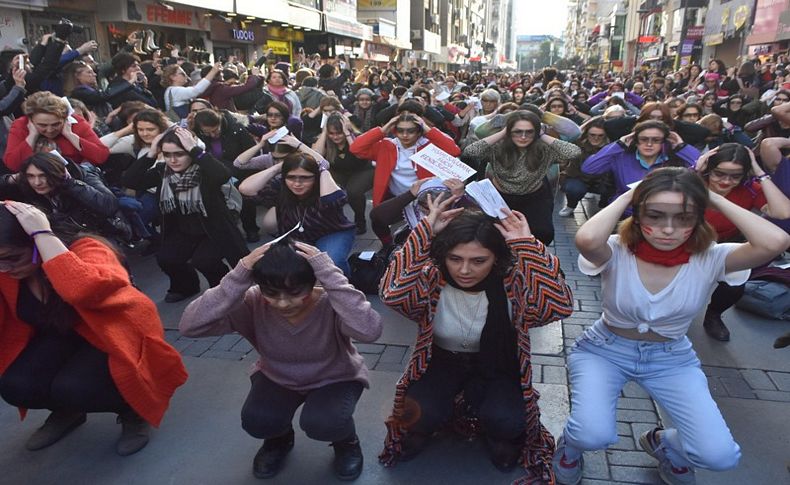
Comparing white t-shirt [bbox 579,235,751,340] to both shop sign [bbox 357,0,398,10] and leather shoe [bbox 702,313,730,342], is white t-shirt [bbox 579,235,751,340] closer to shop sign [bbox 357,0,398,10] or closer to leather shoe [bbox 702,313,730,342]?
leather shoe [bbox 702,313,730,342]

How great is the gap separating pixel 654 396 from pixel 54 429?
3.24 meters

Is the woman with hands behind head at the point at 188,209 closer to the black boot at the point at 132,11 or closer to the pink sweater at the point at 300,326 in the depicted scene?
the pink sweater at the point at 300,326

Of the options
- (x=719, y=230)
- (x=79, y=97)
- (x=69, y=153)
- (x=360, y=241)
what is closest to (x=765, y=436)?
(x=719, y=230)

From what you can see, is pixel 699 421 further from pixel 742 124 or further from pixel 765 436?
pixel 742 124

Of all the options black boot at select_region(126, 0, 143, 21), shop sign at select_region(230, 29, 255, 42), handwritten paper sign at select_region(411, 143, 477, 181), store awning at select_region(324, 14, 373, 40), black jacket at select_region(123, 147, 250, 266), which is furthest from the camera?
store awning at select_region(324, 14, 373, 40)

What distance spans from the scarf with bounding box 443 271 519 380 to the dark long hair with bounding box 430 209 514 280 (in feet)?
0.24

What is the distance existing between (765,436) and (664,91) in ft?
52.8

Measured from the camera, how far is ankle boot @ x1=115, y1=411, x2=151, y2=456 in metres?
3.04

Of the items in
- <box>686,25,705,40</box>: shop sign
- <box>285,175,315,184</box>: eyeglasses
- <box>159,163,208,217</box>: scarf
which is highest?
<box>686,25,705,40</box>: shop sign

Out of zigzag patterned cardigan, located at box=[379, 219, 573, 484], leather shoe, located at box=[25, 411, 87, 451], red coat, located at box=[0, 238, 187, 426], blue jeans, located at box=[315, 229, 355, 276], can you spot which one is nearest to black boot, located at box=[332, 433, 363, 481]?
zigzag patterned cardigan, located at box=[379, 219, 573, 484]

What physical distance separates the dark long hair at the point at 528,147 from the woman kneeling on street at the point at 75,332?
3778 millimetres

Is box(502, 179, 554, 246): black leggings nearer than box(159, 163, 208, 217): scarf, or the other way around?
box(159, 163, 208, 217): scarf

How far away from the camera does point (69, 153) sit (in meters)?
5.21

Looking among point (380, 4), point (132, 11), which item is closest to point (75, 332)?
point (132, 11)
